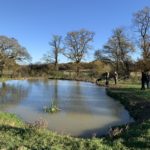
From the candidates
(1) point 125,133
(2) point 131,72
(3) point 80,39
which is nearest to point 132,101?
(1) point 125,133

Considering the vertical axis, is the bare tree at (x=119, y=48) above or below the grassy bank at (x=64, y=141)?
above

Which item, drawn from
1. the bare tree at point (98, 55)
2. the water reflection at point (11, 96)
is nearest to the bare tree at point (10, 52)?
the bare tree at point (98, 55)

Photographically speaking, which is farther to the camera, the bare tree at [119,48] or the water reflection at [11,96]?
the bare tree at [119,48]

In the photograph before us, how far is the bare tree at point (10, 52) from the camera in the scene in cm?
5856

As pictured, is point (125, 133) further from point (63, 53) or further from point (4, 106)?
point (63, 53)

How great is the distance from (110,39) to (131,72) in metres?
7.74

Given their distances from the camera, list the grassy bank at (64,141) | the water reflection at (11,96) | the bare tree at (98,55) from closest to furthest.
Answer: the grassy bank at (64,141) → the water reflection at (11,96) → the bare tree at (98,55)

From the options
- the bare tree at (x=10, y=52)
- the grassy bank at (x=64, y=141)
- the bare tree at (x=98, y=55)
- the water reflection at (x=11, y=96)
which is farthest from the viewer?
the bare tree at (x=98, y=55)

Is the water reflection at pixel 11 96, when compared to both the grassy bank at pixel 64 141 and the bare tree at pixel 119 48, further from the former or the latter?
the bare tree at pixel 119 48

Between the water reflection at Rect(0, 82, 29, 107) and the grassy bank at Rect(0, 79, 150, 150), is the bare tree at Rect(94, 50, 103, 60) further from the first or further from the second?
the grassy bank at Rect(0, 79, 150, 150)

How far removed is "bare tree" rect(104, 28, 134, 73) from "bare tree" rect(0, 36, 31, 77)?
622 inches

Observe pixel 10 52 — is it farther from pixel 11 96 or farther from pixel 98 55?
pixel 11 96

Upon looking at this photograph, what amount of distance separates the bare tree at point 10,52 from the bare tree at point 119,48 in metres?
15.8

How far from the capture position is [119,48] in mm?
59906
